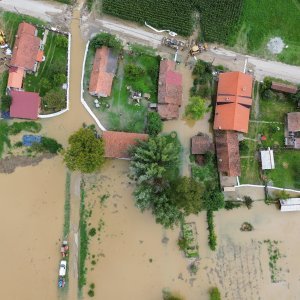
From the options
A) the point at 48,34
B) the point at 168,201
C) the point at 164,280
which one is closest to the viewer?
the point at 168,201

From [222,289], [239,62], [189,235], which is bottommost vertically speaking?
[222,289]

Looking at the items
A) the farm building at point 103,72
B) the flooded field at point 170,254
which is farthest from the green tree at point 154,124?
the farm building at point 103,72

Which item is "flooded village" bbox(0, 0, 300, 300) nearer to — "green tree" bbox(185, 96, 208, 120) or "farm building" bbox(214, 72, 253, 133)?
"farm building" bbox(214, 72, 253, 133)

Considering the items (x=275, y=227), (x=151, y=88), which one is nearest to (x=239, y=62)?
(x=151, y=88)

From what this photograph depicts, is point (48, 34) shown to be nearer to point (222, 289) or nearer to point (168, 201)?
point (168, 201)

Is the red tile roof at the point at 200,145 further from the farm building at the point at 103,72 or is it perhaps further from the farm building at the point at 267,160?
the farm building at the point at 103,72

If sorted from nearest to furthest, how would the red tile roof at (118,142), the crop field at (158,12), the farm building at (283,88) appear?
the red tile roof at (118,142) → the farm building at (283,88) → the crop field at (158,12)
